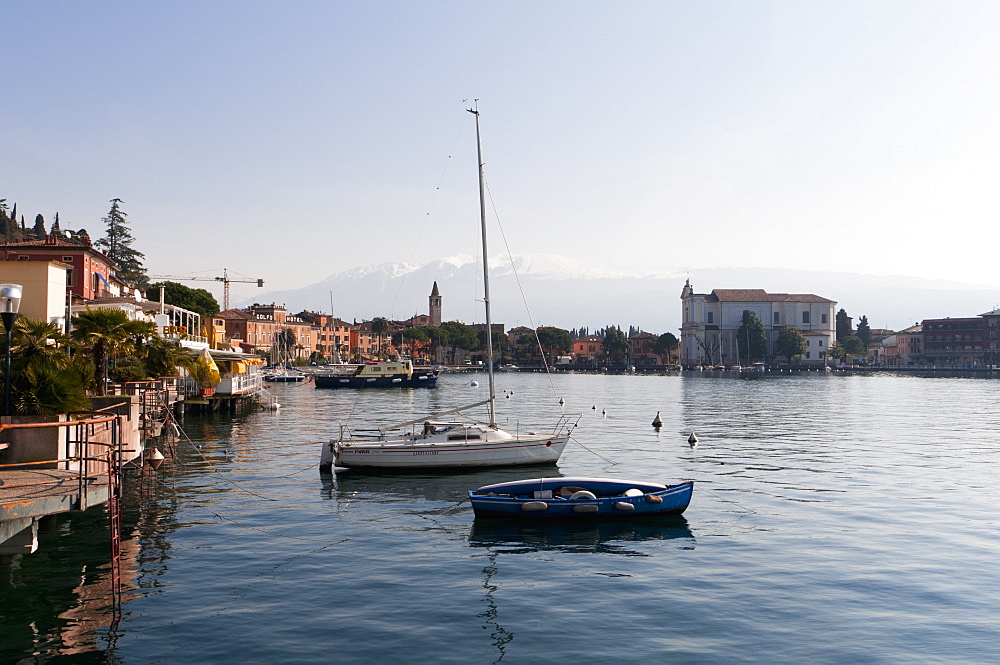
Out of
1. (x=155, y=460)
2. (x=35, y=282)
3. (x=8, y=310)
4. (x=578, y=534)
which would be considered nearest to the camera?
(x=8, y=310)

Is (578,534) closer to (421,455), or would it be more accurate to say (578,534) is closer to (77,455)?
(421,455)

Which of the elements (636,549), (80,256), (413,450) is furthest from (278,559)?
(80,256)

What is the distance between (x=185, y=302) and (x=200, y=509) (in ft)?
362

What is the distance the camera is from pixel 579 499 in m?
29.6

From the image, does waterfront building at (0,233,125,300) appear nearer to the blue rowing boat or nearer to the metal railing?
the metal railing

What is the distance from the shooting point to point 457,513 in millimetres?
31297

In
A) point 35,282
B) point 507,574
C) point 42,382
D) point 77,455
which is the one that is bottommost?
point 507,574

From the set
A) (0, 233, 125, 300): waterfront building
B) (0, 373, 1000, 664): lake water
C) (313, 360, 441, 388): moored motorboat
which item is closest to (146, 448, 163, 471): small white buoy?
(0, 373, 1000, 664): lake water

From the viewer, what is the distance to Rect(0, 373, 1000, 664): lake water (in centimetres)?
1750

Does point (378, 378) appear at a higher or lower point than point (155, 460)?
higher

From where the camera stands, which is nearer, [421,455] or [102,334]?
[102,334]

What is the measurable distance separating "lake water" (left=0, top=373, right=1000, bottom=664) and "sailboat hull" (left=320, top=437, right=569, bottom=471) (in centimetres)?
73

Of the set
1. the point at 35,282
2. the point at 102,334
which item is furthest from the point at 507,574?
the point at 35,282

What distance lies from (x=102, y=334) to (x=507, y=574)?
71.5 ft
